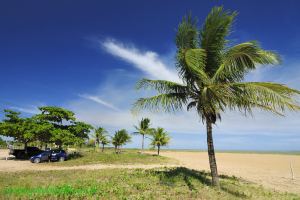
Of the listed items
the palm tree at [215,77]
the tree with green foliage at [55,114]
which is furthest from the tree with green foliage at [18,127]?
the palm tree at [215,77]

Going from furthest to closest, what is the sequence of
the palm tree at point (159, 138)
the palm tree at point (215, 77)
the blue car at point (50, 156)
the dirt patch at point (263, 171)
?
the palm tree at point (159, 138), the blue car at point (50, 156), the dirt patch at point (263, 171), the palm tree at point (215, 77)

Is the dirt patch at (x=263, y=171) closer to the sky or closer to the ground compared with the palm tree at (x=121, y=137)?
closer to the ground

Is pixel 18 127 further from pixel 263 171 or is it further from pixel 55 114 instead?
pixel 263 171

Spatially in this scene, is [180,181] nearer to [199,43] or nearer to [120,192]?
[120,192]

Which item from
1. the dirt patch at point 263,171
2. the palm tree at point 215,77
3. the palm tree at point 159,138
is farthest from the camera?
the palm tree at point 159,138

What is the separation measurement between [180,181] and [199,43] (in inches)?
280

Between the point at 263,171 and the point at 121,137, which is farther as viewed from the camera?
the point at 121,137

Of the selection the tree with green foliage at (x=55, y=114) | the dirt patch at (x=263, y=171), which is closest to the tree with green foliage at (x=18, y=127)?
the tree with green foliage at (x=55, y=114)

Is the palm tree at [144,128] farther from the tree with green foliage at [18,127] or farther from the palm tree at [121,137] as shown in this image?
the tree with green foliage at [18,127]

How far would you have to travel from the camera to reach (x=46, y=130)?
3431 cm

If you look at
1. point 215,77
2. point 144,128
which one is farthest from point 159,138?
point 215,77

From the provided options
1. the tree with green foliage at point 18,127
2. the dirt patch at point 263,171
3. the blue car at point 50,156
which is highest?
the tree with green foliage at point 18,127

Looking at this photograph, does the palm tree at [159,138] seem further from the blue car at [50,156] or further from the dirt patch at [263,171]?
the blue car at [50,156]

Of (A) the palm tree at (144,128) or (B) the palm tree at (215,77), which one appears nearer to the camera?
(B) the palm tree at (215,77)
